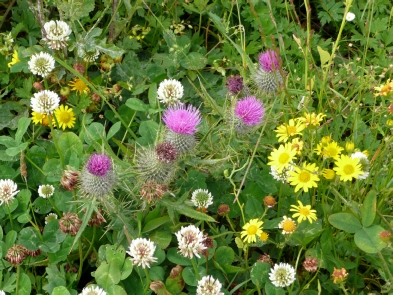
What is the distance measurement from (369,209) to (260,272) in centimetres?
48

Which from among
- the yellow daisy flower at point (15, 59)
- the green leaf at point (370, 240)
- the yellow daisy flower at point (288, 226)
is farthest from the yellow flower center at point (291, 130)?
the yellow daisy flower at point (15, 59)

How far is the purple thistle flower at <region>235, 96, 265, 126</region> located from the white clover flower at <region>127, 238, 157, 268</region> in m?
0.61

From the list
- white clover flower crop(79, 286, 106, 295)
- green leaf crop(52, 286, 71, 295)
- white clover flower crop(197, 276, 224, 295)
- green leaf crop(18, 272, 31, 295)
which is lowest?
green leaf crop(18, 272, 31, 295)

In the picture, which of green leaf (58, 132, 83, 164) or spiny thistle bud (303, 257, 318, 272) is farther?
green leaf (58, 132, 83, 164)

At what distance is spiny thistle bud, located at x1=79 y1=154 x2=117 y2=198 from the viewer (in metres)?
1.98

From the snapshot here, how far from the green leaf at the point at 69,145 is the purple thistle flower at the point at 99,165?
54cm

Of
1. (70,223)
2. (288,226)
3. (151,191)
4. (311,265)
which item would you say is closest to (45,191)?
(70,223)

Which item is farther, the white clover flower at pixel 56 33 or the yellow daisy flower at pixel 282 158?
the white clover flower at pixel 56 33

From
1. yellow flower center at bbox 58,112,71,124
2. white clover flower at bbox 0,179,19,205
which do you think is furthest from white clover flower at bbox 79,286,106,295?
yellow flower center at bbox 58,112,71,124

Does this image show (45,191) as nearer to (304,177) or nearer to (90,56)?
(90,56)

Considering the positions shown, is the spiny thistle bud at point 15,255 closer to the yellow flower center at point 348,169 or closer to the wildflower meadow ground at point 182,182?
the wildflower meadow ground at point 182,182

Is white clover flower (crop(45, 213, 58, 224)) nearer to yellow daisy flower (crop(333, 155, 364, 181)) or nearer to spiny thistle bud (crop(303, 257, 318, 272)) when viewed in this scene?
spiny thistle bud (crop(303, 257, 318, 272))

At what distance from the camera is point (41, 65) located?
2738mm

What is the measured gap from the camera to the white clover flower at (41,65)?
274 cm
